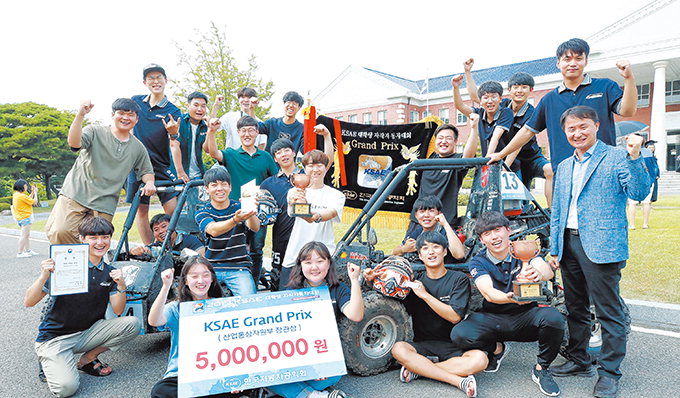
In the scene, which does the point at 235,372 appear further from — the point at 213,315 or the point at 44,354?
the point at 44,354

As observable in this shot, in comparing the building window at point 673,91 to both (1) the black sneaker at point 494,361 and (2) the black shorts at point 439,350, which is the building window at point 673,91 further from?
(2) the black shorts at point 439,350

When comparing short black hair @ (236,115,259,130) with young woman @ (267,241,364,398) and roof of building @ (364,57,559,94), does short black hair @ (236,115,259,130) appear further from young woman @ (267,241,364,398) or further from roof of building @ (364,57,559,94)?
roof of building @ (364,57,559,94)

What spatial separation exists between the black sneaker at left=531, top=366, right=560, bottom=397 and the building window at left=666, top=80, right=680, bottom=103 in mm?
35475

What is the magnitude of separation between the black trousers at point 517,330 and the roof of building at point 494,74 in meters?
33.2

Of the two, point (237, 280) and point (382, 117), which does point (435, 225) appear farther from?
point (382, 117)

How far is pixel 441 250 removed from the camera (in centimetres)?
332

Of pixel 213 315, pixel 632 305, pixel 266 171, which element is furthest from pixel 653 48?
pixel 213 315

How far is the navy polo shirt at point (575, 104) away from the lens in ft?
11.7

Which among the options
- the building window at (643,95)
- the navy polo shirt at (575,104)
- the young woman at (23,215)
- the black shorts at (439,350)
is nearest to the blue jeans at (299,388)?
the black shorts at (439,350)

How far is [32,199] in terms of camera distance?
10758mm

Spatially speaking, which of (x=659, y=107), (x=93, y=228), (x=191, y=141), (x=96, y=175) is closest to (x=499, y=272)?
(x=93, y=228)

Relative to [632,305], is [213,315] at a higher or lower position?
higher

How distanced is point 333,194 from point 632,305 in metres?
3.42

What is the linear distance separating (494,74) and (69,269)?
3913 centimetres
